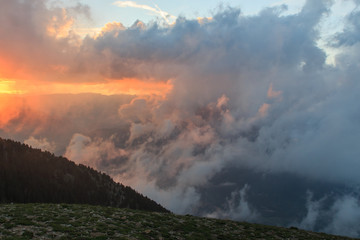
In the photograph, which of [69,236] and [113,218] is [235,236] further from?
[69,236]

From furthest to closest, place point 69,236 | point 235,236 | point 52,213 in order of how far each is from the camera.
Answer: point 235,236 → point 52,213 → point 69,236

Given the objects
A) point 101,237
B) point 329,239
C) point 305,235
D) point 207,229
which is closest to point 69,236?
point 101,237

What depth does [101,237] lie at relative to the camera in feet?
91.2

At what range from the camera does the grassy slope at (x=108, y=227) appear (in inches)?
1096

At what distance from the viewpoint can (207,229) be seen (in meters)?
41.2

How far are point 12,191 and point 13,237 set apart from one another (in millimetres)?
185116

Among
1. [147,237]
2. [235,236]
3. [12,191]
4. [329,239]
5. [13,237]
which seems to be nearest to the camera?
[13,237]

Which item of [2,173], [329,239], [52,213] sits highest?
→ [2,173]

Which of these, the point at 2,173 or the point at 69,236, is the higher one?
the point at 2,173

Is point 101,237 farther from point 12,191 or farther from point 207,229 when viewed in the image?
point 12,191

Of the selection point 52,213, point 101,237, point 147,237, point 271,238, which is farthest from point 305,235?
point 52,213

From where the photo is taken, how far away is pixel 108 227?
3247cm

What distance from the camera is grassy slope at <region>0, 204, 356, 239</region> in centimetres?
2783

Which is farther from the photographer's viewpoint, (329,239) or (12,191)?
(12,191)
